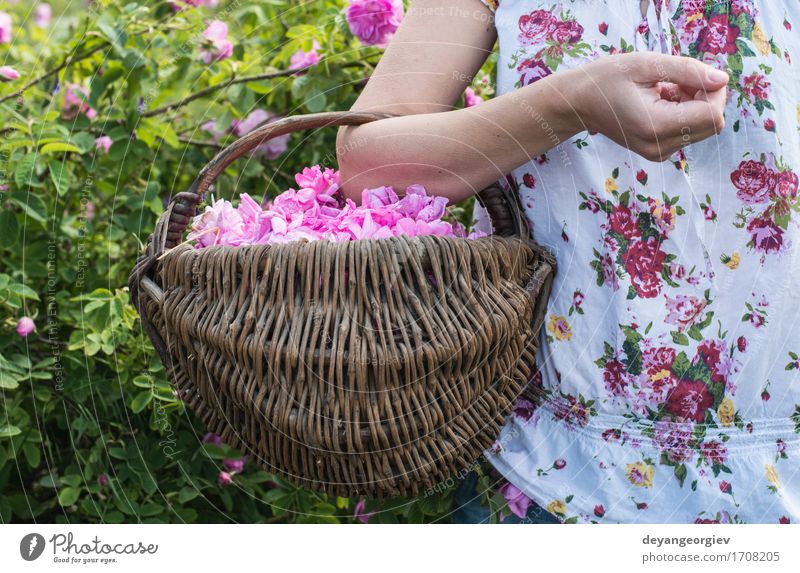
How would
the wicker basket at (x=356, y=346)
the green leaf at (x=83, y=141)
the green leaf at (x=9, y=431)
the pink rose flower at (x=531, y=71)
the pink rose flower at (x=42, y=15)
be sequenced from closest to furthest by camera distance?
the wicker basket at (x=356, y=346)
the pink rose flower at (x=531, y=71)
the green leaf at (x=9, y=431)
the green leaf at (x=83, y=141)
the pink rose flower at (x=42, y=15)

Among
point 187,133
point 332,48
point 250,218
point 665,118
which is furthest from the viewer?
point 187,133

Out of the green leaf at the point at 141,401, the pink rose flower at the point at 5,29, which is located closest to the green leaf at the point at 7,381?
the green leaf at the point at 141,401

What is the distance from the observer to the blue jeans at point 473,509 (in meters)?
0.64

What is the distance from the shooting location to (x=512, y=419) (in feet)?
2.08

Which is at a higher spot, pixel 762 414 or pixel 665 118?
pixel 665 118

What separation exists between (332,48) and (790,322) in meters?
0.64

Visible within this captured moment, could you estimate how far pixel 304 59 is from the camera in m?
1.00

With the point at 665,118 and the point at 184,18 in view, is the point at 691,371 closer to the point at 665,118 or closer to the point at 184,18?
the point at 665,118

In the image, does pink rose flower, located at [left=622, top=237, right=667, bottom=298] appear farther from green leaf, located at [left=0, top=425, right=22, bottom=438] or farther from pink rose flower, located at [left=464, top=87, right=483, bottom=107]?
green leaf, located at [left=0, top=425, right=22, bottom=438]

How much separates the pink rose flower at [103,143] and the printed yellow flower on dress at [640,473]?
2.48 feet

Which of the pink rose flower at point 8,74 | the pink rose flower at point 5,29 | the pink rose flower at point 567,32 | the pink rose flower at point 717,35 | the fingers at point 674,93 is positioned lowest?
the pink rose flower at point 8,74

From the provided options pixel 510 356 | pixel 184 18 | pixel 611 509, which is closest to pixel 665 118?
pixel 510 356

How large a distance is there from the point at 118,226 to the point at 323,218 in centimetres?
53

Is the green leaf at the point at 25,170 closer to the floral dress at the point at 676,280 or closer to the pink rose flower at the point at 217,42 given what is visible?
the pink rose flower at the point at 217,42
